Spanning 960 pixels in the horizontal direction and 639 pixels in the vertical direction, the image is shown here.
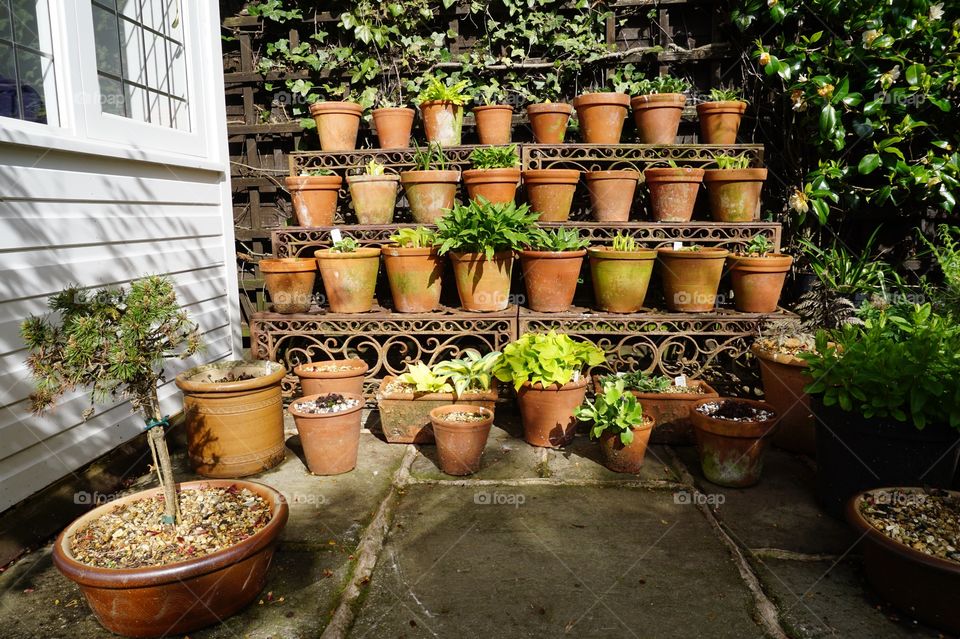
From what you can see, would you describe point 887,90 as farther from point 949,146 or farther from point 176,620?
point 176,620

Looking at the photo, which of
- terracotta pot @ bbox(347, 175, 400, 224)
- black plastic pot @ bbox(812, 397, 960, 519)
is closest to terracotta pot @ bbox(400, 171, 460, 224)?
terracotta pot @ bbox(347, 175, 400, 224)

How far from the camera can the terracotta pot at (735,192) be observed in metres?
4.18

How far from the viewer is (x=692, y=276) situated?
12.9 feet


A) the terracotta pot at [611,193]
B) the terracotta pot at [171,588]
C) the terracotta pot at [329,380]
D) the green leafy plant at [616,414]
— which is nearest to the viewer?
the terracotta pot at [171,588]

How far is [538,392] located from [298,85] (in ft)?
10.6

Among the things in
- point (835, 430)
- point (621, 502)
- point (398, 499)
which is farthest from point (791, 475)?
point (398, 499)

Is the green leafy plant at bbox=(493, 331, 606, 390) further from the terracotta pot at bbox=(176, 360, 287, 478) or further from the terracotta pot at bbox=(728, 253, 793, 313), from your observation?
the terracotta pot at bbox=(176, 360, 287, 478)

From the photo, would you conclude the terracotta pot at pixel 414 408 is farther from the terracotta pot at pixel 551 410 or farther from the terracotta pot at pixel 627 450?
the terracotta pot at pixel 627 450

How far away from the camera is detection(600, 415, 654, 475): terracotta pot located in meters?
3.19

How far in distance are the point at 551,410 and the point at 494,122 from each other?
2278 millimetres

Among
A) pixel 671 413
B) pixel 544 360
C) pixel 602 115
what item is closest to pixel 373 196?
pixel 602 115

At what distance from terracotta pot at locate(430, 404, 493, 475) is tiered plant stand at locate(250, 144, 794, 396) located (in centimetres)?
86

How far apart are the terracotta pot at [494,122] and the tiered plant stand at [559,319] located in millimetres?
253

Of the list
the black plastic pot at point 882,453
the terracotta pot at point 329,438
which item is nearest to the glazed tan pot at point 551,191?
the terracotta pot at point 329,438
